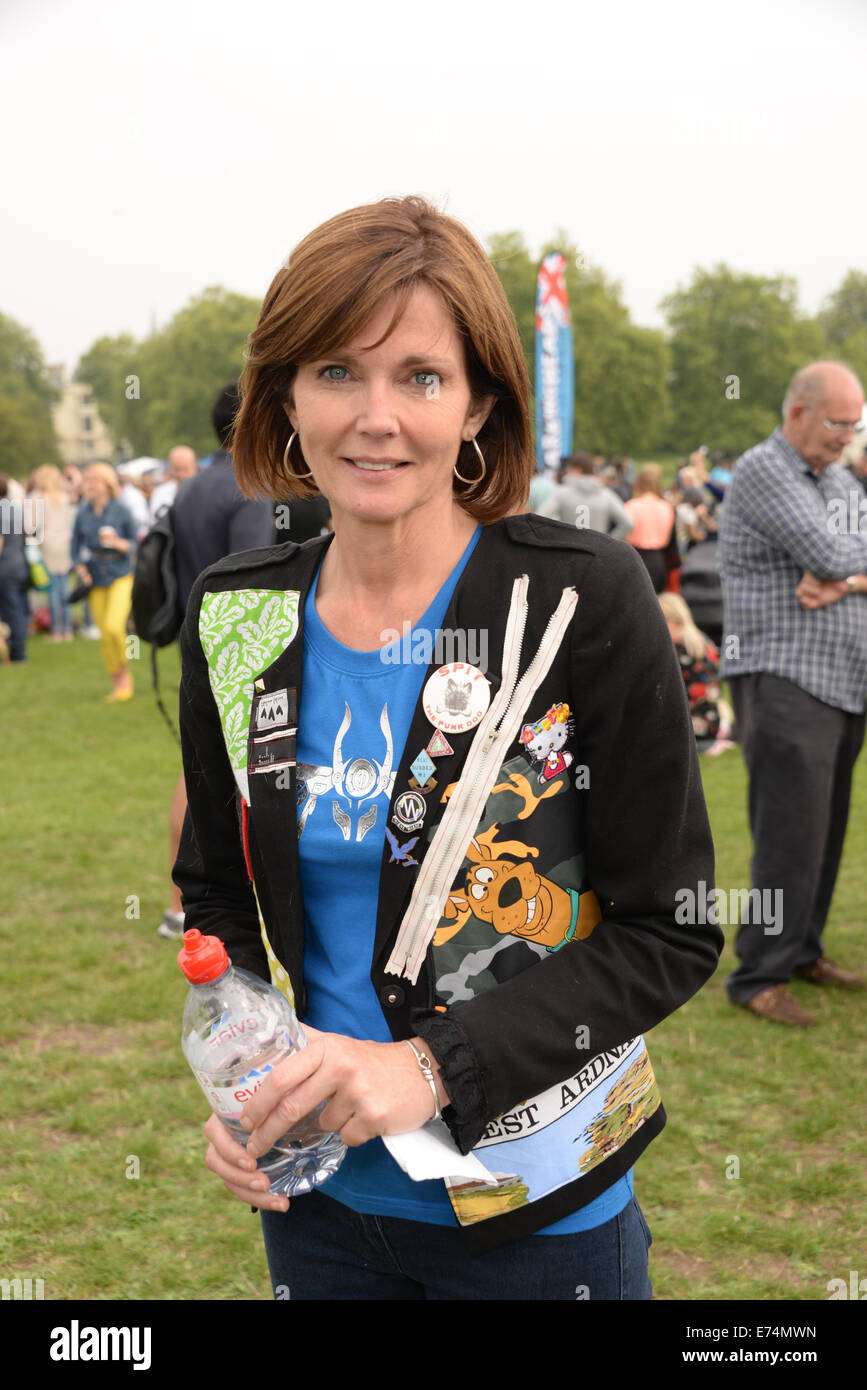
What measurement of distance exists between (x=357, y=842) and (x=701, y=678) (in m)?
8.23

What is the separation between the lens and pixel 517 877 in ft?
5.11

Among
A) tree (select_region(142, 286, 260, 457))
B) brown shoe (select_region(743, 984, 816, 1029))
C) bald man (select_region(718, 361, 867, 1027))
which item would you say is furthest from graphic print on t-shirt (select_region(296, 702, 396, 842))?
tree (select_region(142, 286, 260, 457))

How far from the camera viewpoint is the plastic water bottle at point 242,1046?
1508mm

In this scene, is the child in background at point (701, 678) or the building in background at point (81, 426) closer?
Answer: the child in background at point (701, 678)

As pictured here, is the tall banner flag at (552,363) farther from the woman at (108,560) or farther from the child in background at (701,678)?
the child in background at (701,678)

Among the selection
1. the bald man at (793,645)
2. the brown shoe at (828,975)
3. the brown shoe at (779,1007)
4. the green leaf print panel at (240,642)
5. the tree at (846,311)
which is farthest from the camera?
the tree at (846,311)

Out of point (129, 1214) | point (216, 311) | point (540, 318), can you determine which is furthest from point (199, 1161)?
point (216, 311)

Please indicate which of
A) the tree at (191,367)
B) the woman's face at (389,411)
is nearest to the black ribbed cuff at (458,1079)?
the woman's face at (389,411)

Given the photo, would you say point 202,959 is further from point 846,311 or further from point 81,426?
point 81,426

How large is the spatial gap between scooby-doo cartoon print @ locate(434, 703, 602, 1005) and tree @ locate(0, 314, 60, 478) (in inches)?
2528

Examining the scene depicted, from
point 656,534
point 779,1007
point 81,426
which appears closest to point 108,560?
point 656,534

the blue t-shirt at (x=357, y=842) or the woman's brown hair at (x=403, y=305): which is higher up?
the woman's brown hair at (x=403, y=305)

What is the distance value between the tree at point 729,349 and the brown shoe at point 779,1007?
70752mm

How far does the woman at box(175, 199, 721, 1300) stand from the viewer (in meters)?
1.52
